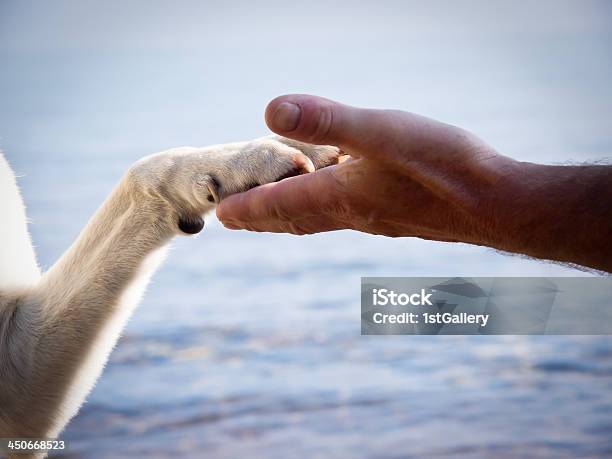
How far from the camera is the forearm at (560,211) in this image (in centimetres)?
126

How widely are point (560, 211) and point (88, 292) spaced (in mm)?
992

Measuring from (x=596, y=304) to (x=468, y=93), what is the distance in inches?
80.8

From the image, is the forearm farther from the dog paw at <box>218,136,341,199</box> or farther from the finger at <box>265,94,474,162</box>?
the dog paw at <box>218,136,341,199</box>

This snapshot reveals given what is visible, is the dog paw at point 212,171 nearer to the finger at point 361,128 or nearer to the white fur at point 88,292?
the white fur at point 88,292

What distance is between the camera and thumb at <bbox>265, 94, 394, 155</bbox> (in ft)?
4.18

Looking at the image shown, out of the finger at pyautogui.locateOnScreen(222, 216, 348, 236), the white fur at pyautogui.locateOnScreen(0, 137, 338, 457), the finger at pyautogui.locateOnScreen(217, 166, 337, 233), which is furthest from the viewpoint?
the white fur at pyautogui.locateOnScreen(0, 137, 338, 457)

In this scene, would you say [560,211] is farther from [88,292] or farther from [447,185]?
[88,292]

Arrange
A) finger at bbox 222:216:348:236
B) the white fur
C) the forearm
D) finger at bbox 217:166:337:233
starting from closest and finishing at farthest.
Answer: the forearm
finger at bbox 217:166:337:233
finger at bbox 222:216:348:236
the white fur

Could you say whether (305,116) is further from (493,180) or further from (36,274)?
(36,274)

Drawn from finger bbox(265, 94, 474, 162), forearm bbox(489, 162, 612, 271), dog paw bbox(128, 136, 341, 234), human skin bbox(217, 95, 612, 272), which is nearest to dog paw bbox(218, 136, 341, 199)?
dog paw bbox(128, 136, 341, 234)

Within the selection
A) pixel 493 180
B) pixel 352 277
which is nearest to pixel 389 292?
pixel 352 277

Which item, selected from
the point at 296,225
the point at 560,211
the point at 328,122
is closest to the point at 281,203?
the point at 296,225

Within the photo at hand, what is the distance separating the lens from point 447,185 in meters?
1.34

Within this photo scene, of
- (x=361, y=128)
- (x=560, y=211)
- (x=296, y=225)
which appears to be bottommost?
(x=296, y=225)
